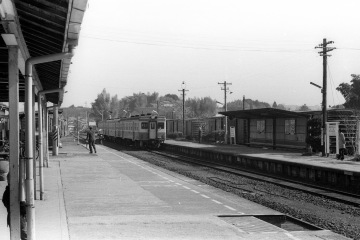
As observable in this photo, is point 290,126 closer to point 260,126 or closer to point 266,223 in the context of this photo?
point 260,126

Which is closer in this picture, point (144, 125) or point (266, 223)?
point (266, 223)

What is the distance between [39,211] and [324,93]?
19.9m

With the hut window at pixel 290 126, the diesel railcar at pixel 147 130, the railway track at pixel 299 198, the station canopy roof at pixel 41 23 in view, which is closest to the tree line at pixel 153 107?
the diesel railcar at pixel 147 130

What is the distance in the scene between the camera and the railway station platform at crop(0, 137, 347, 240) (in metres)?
8.23

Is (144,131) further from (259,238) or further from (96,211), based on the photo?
(259,238)

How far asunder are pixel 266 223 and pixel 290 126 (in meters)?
23.2

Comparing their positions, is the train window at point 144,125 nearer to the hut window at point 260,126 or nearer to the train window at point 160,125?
the train window at point 160,125

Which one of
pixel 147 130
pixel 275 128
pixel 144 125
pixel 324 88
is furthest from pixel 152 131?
pixel 324 88

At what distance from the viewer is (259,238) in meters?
8.05

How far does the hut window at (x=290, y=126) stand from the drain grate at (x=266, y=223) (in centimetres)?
2150

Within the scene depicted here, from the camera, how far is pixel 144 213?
33.0ft

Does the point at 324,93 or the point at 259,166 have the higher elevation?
the point at 324,93

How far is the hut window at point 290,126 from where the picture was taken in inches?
1243

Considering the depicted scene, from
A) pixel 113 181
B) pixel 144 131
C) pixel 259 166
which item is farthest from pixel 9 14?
pixel 144 131
